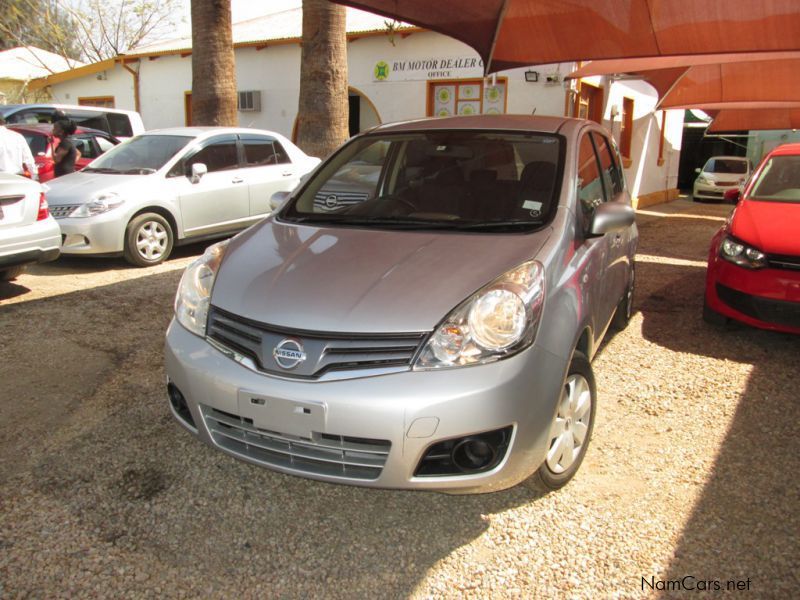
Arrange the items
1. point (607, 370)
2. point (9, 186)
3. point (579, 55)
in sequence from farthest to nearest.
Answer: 1. point (579, 55)
2. point (9, 186)
3. point (607, 370)

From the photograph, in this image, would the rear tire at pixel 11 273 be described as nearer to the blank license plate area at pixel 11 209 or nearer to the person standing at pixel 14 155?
the blank license plate area at pixel 11 209

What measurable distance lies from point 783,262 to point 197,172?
6.00m

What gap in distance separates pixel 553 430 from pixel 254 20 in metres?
21.4

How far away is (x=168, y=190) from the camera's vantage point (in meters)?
7.43

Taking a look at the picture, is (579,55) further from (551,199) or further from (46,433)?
(46,433)

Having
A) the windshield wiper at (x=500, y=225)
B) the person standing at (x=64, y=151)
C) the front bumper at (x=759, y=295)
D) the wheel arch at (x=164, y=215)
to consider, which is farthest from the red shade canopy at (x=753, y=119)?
the windshield wiper at (x=500, y=225)

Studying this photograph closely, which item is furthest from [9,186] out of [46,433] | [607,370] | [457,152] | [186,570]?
[607,370]

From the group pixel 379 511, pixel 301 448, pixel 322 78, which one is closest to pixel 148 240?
pixel 322 78

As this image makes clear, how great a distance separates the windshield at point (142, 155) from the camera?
7645 millimetres

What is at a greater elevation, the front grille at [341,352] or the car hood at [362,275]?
the car hood at [362,275]

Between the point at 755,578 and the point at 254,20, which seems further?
the point at 254,20

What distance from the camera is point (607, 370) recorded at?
449cm

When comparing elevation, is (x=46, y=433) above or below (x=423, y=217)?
below

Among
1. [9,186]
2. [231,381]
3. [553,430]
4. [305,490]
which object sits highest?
[9,186]
